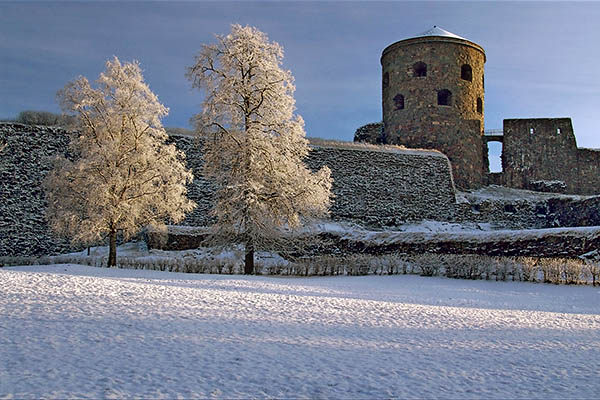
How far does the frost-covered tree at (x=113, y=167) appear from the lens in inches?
576

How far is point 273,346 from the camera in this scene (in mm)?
5289

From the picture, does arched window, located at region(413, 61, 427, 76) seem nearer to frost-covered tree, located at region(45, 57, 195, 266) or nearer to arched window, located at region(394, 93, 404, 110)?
arched window, located at region(394, 93, 404, 110)

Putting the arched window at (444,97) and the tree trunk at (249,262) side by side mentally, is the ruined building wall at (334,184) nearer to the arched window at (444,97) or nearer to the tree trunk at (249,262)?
the arched window at (444,97)

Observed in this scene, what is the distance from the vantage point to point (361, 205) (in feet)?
85.2

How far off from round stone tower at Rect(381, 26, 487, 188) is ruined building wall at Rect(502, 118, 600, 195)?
274cm

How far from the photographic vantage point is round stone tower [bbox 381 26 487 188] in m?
32.5

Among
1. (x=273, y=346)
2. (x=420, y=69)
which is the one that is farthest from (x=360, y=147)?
(x=273, y=346)

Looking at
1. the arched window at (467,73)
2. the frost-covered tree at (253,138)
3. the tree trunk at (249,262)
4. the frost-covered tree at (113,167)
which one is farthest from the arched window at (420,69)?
the tree trunk at (249,262)

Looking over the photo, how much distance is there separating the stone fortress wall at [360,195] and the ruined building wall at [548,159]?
5107 mm

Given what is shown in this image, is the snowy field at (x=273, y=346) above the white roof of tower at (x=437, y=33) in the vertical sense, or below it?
below

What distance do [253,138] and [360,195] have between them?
496 inches

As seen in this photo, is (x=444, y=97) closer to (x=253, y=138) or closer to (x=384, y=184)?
(x=384, y=184)

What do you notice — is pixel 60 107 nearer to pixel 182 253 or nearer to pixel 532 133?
pixel 182 253

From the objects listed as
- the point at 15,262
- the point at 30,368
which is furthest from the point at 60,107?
the point at 30,368
